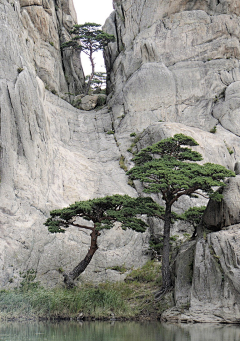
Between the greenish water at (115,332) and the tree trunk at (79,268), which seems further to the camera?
the tree trunk at (79,268)

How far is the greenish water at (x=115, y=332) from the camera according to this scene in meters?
12.4

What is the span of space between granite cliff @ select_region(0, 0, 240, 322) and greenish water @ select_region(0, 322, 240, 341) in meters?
2.10

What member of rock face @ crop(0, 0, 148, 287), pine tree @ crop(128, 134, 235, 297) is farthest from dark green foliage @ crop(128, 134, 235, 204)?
rock face @ crop(0, 0, 148, 287)

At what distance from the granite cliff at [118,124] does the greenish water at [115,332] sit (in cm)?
210

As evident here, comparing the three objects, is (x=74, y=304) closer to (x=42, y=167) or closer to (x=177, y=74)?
(x=42, y=167)

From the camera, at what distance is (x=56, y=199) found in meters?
26.5

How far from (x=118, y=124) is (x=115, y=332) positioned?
1002 inches

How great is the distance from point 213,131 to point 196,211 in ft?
49.2

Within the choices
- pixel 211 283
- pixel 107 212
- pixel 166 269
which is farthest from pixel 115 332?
pixel 107 212

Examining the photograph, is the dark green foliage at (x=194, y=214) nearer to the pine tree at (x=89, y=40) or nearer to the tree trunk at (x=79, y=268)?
the tree trunk at (x=79, y=268)

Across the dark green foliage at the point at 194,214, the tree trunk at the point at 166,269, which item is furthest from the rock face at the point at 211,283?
the dark green foliage at the point at 194,214

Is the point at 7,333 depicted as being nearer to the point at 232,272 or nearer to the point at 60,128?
the point at 232,272

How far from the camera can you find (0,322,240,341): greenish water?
12445 mm

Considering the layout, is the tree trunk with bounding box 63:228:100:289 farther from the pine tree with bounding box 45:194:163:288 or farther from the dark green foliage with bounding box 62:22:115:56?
the dark green foliage with bounding box 62:22:115:56
